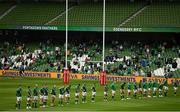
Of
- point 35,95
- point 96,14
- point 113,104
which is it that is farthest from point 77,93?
point 96,14

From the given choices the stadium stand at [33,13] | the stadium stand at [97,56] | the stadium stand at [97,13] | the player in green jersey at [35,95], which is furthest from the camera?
the stadium stand at [33,13]

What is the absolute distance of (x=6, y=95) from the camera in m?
53.4

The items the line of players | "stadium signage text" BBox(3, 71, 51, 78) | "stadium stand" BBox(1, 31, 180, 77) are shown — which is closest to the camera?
the line of players

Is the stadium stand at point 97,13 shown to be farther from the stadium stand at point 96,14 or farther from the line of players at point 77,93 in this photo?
the line of players at point 77,93

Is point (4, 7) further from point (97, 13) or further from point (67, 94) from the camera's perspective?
point (67, 94)

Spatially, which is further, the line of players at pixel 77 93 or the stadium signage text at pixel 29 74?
the stadium signage text at pixel 29 74

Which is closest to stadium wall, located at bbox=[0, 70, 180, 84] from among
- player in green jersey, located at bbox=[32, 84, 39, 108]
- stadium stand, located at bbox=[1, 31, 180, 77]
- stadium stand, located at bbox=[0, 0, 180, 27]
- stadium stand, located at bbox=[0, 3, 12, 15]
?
stadium stand, located at bbox=[1, 31, 180, 77]

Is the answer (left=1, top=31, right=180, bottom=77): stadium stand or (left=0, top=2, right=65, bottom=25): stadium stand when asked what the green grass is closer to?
(left=1, top=31, right=180, bottom=77): stadium stand

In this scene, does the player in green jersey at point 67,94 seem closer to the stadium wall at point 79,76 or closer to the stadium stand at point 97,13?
the stadium wall at point 79,76

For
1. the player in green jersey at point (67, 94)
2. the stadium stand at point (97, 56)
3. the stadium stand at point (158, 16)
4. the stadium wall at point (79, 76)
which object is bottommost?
the player in green jersey at point (67, 94)

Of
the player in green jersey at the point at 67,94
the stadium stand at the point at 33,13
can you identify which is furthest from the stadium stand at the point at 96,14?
the player in green jersey at the point at 67,94

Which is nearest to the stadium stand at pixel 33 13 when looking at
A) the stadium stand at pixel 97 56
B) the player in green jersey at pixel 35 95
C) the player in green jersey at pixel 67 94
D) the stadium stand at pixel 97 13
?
the stadium stand at pixel 97 13

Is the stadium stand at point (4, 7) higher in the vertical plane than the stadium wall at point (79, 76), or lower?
higher

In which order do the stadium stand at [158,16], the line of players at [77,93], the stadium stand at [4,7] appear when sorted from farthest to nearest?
the stadium stand at [4,7] → the stadium stand at [158,16] → the line of players at [77,93]
